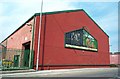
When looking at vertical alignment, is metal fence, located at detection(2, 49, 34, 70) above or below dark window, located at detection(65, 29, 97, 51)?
below

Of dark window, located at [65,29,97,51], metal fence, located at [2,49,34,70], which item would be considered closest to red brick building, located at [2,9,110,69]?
dark window, located at [65,29,97,51]

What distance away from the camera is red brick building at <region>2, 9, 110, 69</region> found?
28062 mm

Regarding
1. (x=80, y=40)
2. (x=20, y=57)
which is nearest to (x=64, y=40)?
(x=80, y=40)

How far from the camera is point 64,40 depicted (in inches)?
1214

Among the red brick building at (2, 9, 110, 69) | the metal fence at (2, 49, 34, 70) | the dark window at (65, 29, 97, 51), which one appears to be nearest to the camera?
the metal fence at (2, 49, 34, 70)

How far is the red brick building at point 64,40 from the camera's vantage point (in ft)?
92.1

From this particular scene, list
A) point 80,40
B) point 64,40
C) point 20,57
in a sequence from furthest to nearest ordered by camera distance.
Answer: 1. point 80,40
2. point 64,40
3. point 20,57

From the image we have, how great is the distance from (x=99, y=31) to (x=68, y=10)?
31.8ft

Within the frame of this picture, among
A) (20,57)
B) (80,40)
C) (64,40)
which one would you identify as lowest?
(20,57)

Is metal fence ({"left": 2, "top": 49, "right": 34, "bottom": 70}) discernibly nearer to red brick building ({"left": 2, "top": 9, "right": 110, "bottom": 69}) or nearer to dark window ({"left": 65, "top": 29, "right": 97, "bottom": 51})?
red brick building ({"left": 2, "top": 9, "right": 110, "bottom": 69})

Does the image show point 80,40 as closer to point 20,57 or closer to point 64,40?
point 64,40

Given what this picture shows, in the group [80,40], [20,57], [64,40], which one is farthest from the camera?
[80,40]

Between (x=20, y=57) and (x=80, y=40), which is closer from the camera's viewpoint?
(x=20, y=57)

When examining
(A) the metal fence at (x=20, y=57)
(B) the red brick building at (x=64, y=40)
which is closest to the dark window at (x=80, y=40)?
(B) the red brick building at (x=64, y=40)
